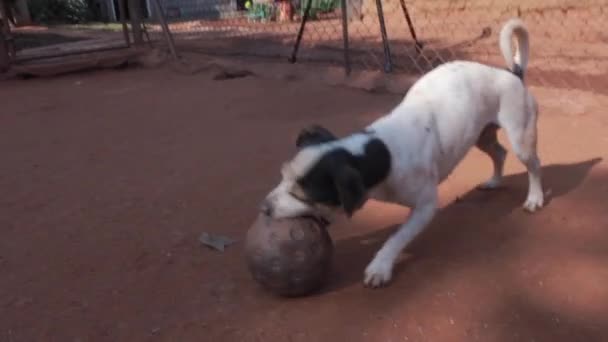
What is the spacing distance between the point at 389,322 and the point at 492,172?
7.97 ft

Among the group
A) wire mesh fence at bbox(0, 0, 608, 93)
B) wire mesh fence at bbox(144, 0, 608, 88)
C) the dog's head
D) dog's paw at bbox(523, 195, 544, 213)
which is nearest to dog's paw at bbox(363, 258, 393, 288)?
the dog's head

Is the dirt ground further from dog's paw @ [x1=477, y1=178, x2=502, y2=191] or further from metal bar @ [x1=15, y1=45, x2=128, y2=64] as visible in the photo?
metal bar @ [x1=15, y1=45, x2=128, y2=64]

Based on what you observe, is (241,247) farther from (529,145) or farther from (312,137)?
(529,145)

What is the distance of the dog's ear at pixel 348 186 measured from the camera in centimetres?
306

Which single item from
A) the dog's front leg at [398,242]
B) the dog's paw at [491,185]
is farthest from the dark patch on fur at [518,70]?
the dog's front leg at [398,242]

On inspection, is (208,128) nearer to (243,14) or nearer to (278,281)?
(278,281)

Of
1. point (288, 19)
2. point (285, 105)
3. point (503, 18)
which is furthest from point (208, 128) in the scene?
point (288, 19)

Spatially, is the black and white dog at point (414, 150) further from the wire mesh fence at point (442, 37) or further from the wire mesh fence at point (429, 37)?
the wire mesh fence at point (442, 37)

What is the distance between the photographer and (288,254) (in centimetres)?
329

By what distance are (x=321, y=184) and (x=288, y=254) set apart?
1.41ft

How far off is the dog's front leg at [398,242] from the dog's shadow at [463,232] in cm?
12

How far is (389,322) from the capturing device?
312 centimetres

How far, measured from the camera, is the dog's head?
3.08m

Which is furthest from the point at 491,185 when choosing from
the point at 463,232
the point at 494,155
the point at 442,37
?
the point at 442,37
